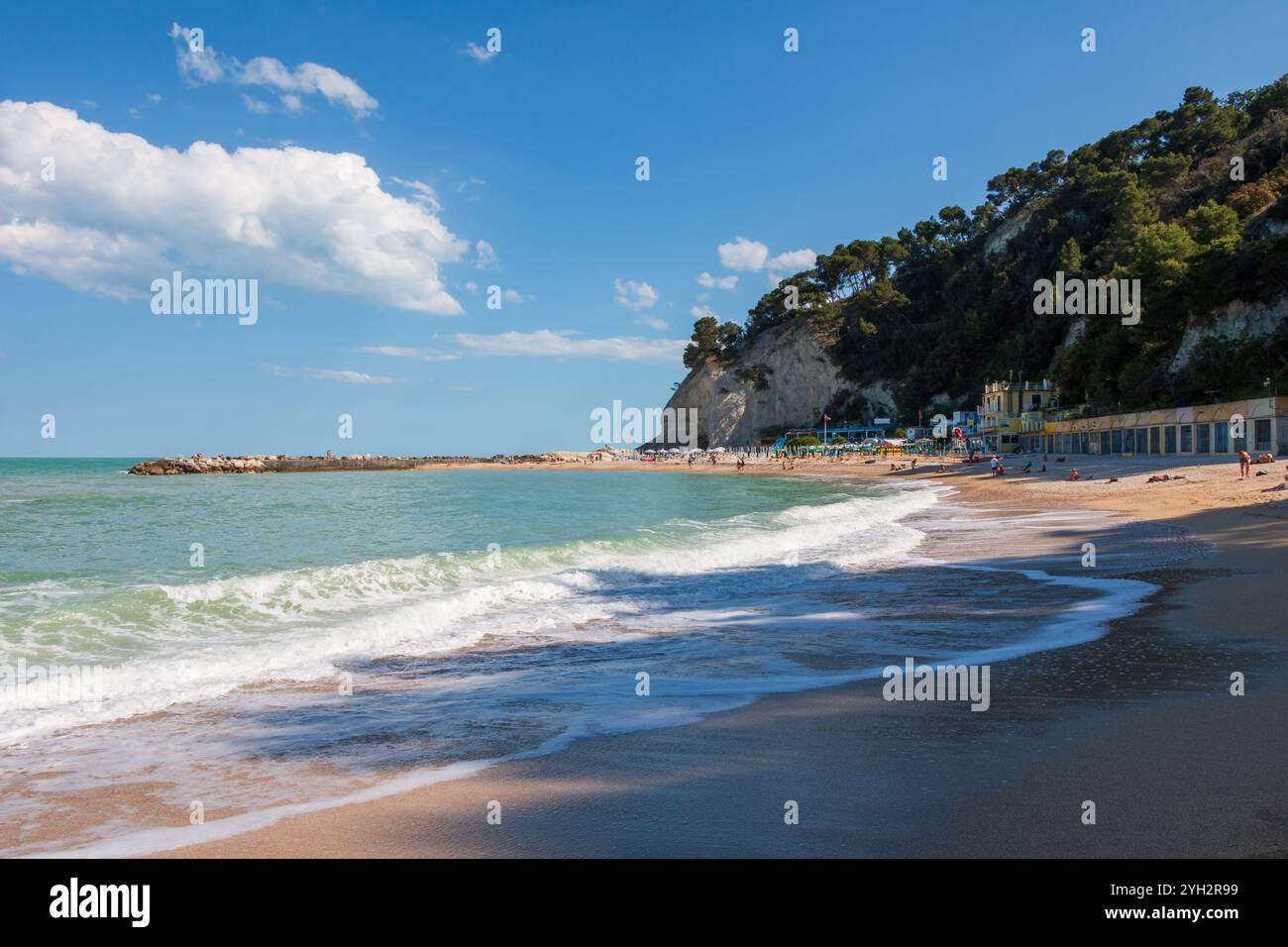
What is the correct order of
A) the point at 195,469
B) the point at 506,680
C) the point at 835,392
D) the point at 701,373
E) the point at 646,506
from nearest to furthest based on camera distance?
1. the point at 506,680
2. the point at 646,506
3. the point at 195,469
4. the point at 835,392
5. the point at 701,373

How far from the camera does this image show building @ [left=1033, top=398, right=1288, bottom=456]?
34438 millimetres

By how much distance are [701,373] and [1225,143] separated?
65799 mm

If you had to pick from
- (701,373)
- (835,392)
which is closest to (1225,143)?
(835,392)

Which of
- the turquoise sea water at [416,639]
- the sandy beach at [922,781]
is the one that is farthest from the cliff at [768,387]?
the sandy beach at [922,781]

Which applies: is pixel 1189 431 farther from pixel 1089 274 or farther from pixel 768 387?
pixel 768 387

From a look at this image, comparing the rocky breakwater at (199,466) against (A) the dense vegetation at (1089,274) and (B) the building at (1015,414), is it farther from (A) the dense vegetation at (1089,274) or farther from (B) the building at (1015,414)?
(B) the building at (1015,414)

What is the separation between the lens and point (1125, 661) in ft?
22.5

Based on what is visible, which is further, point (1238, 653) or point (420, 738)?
point (1238, 653)

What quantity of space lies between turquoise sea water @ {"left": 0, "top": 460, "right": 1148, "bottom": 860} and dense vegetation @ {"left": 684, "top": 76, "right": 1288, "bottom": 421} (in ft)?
122

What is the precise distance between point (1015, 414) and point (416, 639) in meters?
68.8

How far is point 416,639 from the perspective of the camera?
978cm

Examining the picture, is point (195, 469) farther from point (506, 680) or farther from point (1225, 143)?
point (1225, 143)

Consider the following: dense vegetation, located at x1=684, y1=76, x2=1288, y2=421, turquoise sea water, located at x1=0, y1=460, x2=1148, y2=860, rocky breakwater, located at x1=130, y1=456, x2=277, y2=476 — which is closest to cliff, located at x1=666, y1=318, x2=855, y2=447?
dense vegetation, located at x1=684, y1=76, x2=1288, y2=421

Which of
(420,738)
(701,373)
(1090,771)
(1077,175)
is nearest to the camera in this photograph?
(1090,771)
